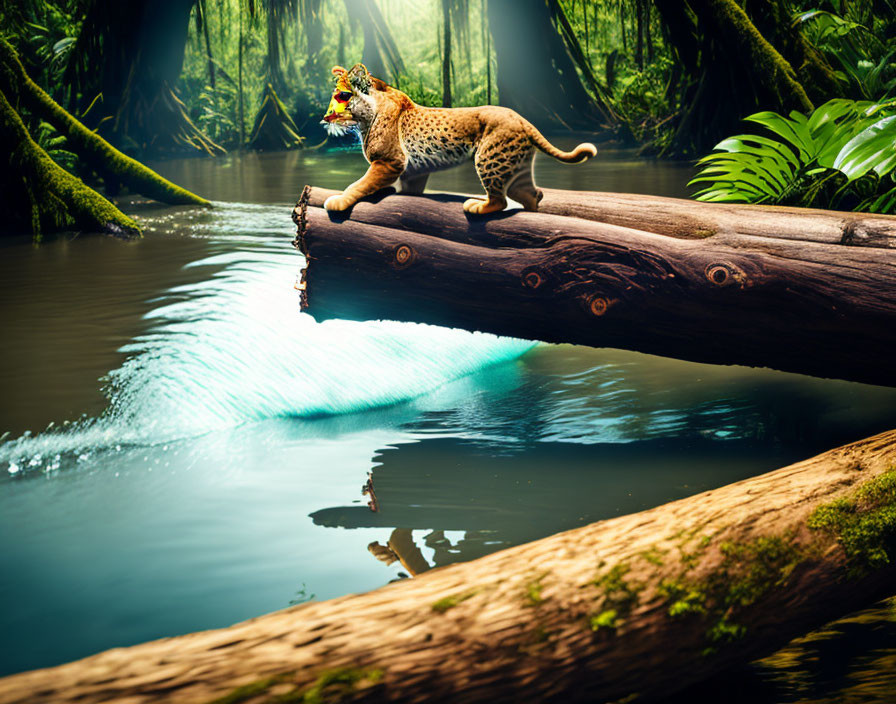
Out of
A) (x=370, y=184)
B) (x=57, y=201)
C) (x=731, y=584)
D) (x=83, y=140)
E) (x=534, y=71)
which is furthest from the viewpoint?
(x=534, y=71)

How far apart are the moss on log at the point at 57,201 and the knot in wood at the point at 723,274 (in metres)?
5.45

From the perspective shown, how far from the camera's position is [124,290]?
5098mm

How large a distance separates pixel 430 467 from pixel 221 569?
889 millimetres

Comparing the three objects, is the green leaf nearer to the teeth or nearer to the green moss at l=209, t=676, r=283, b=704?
the teeth

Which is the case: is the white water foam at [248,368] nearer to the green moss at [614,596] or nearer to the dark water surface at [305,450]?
the dark water surface at [305,450]

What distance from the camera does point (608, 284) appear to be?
9.91 ft

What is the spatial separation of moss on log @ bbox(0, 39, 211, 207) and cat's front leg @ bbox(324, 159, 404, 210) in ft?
17.7

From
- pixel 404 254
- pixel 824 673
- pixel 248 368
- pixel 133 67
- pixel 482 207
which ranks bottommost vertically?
pixel 824 673

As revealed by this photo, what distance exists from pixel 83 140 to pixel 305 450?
5968 millimetres

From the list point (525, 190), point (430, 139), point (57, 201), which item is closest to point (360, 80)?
point (430, 139)

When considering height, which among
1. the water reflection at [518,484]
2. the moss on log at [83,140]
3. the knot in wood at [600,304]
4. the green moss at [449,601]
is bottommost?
the water reflection at [518,484]

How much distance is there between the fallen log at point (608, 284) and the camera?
295 centimetres

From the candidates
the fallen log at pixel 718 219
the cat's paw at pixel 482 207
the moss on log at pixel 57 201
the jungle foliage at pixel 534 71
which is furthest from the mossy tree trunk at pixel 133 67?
the cat's paw at pixel 482 207

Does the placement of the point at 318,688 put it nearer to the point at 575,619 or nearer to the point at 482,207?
the point at 575,619
